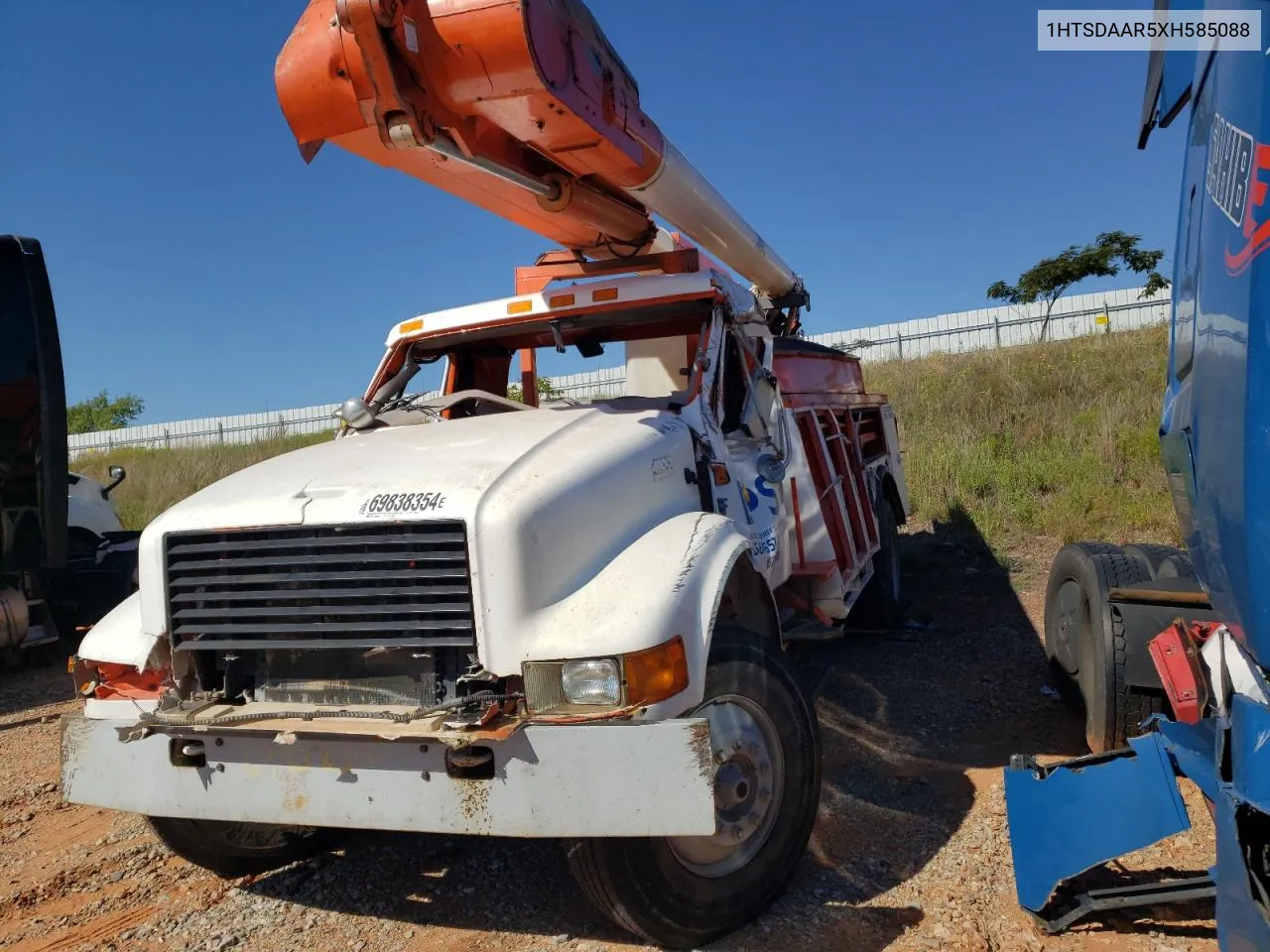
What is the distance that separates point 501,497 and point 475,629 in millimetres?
407

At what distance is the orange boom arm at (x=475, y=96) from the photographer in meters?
2.88

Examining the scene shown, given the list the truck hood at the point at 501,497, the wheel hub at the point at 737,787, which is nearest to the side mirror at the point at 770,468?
the truck hood at the point at 501,497

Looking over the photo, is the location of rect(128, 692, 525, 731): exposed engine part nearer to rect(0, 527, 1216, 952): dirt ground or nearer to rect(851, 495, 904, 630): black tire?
rect(0, 527, 1216, 952): dirt ground

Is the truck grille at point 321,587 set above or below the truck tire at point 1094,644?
above

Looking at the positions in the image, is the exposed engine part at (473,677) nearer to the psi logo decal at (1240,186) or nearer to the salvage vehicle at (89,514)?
the psi logo decal at (1240,186)

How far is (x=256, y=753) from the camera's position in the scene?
2816 millimetres

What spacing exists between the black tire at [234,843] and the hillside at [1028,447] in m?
7.66

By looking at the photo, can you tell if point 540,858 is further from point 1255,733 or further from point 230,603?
point 1255,733

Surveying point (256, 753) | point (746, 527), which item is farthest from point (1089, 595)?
point (256, 753)

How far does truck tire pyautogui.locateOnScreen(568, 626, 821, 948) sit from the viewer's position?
270 centimetres

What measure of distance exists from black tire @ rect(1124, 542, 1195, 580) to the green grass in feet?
14.2

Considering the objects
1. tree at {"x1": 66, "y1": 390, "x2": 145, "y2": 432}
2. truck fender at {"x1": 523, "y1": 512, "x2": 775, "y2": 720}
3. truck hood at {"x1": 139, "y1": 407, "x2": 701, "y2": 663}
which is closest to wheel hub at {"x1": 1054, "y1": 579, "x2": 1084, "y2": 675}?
truck hood at {"x1": 139, "y1": 407, "x2": 701, "y2": 663}

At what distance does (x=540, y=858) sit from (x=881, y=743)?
6.61 feet

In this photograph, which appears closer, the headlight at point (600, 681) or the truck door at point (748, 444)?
the headlight at point (600, 681)
